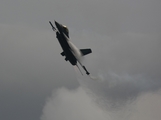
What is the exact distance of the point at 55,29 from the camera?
10369 cm

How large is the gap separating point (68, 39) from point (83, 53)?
634 cm

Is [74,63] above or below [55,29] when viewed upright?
below

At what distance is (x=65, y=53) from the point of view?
105m

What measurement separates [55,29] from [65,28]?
298 centimetres

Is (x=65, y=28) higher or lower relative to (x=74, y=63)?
higher

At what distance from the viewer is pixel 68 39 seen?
344 ft

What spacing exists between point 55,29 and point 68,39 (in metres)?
3.47

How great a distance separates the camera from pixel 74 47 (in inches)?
4168

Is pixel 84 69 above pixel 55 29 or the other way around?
the other way around

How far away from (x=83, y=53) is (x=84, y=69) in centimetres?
387

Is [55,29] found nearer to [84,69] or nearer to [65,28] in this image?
[65,28]

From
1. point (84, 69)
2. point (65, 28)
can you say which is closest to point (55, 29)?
point (65, 28)

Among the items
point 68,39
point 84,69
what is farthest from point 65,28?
point 84,69

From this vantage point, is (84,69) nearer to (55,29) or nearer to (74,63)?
(74,63)
